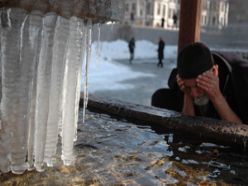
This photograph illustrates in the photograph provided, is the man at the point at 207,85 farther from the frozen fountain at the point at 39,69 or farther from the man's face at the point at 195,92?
the frozen fountain at the point at 39,69

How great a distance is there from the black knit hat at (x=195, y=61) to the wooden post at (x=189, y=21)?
1.94 meters

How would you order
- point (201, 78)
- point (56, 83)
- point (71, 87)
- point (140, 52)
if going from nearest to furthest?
1. point (56, 83)
2. point (71, 87)
3. point (201, 78)
4. point (140, 52)

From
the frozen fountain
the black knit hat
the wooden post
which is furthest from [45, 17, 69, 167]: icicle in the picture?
the wooden post

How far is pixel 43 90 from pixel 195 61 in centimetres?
153

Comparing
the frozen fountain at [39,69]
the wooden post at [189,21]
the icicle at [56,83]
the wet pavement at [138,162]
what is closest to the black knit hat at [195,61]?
the wet pavement at [138,162]

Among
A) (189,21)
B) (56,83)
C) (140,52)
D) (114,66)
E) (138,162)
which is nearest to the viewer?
(56,83)

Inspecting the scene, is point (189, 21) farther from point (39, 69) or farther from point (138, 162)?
point (39, 69)

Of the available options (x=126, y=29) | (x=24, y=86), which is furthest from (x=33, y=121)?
(x=126, y=29)

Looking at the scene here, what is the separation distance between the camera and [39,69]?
A: 7.04 feet

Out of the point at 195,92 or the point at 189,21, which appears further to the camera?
the point at 189,21

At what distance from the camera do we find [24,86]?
6.92 ft

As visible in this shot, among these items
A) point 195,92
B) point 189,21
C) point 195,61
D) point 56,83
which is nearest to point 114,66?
point 189,21

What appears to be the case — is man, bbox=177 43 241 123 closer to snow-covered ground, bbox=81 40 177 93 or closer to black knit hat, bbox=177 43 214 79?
black knit hat, bbox=177 43 214 79

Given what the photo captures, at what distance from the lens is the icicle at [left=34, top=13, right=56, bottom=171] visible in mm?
2119
